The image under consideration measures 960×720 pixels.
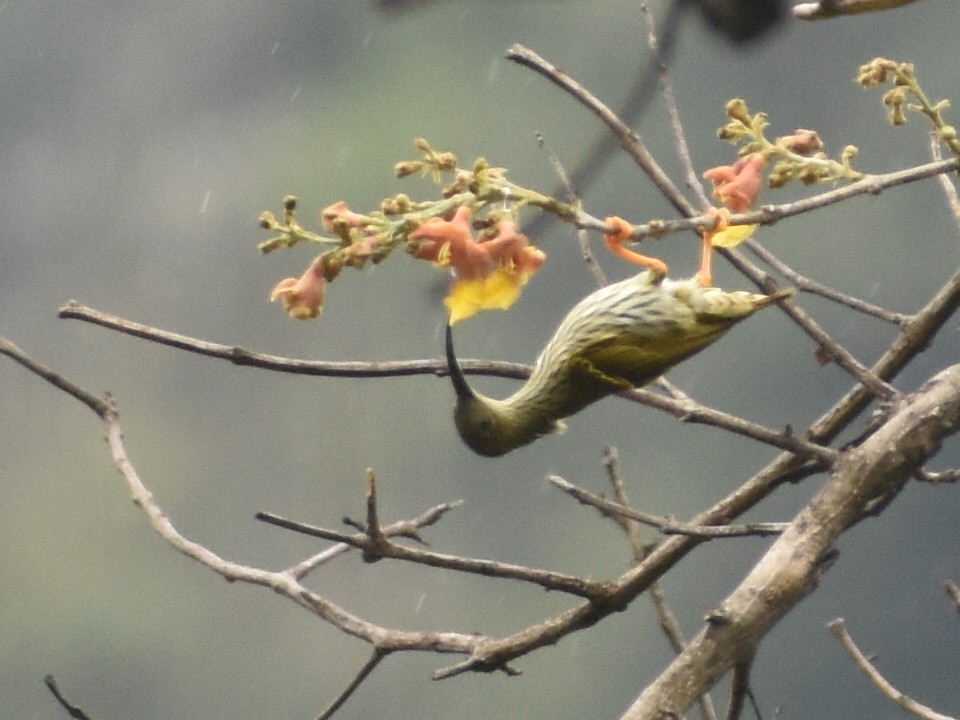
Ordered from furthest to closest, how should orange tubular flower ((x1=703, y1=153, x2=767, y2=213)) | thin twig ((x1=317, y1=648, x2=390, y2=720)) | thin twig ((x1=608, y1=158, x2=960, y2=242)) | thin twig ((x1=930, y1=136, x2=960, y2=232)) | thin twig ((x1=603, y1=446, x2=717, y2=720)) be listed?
thin twig ((x1=603, y1=446, x2=717, y2=720))
thin twig ((x1=930, y1=136, x2=960, y2=232))
thin twig ((x1=317, y1=648, x2=390, y2=720))
orange tubular flower ((x1=703, y1=153, x2=767, y2=213))
thin twig ((x1=608, y1=158, x2=960, y2=242))

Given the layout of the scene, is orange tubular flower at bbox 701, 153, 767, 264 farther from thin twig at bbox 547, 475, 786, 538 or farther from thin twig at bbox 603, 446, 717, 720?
thin twig at bbox 603, 446, 717, 720

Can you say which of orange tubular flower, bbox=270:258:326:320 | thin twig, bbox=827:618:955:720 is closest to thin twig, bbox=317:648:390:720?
orange tubular flower, bbox=270:258:326:320

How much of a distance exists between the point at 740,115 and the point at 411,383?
1666 mm

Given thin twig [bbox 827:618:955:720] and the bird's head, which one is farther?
thin twig [bbox 827:618:955:720]

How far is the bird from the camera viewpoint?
59cm

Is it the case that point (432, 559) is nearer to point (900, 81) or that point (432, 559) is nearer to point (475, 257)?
point (475, 257)

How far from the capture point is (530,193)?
0.46 meters

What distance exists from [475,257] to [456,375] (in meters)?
0.09

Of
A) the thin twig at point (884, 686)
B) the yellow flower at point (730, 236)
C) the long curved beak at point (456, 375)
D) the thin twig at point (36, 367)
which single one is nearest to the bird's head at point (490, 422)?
the long curved beak at point (456, 375)

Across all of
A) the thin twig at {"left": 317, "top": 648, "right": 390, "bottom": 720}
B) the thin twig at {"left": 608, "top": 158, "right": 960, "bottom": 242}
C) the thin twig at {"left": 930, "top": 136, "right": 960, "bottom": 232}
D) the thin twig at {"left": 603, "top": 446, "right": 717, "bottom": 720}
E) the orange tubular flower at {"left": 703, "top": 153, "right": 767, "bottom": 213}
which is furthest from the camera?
the thin twig at {"left": 603, "top": 446, "right": 717, "bottom": 720}

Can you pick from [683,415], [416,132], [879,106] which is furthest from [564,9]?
[683,415]

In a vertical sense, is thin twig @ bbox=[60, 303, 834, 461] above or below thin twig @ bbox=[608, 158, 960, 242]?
below

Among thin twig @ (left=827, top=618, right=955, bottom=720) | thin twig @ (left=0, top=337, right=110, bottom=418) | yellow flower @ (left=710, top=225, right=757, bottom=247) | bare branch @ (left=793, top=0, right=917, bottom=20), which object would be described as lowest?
thin twig @ (left=827, top=618, right=955, bottom=720)

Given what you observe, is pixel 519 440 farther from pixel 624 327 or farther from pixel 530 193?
pixel 530 193
